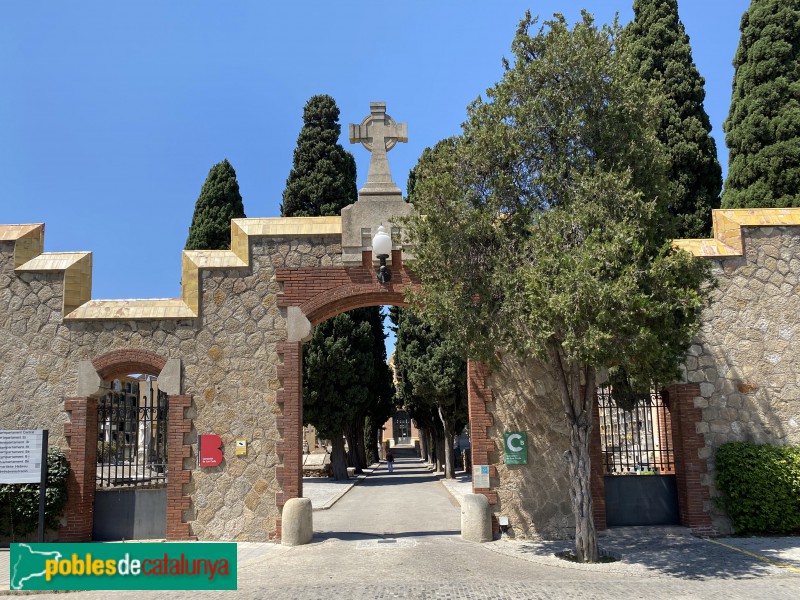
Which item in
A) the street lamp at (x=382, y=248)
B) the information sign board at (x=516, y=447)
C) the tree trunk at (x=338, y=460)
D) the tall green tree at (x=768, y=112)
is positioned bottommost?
the tree trunk at (x=338, y=460)

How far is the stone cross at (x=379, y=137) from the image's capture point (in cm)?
1224

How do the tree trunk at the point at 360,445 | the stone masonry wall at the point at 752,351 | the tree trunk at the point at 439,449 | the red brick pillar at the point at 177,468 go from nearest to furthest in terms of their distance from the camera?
the red brick pillar at the point at 177,468, the stone masonry wall at the point at 752,351, the tree trunk at the point at 439,449, the tree trunk at the point at 360,445

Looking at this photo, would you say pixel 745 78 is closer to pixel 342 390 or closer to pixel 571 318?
pixel 571 318

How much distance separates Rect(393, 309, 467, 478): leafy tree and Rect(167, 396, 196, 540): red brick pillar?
1463 cm

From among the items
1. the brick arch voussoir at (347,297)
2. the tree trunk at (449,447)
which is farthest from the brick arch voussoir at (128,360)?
the tree trunk at (449,447)

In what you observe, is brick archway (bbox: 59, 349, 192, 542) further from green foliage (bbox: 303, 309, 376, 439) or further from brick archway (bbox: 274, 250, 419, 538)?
green foliage (bbox: 303, 309, 376, 439)

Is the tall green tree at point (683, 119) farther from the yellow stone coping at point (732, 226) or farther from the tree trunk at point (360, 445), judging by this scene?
the tree trunk at point (360, 445)

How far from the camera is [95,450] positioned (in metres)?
12.0

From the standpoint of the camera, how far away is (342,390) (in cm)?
2706

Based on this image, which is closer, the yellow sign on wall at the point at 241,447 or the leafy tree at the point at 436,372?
the yellow sign on wall at the point at 241,447

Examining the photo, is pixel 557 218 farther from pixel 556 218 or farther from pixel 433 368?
pixel 433 368

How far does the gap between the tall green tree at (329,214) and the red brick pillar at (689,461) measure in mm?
16439

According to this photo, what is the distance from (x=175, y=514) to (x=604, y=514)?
7.62 metres

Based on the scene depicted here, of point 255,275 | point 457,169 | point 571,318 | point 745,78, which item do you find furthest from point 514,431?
point 745,78
